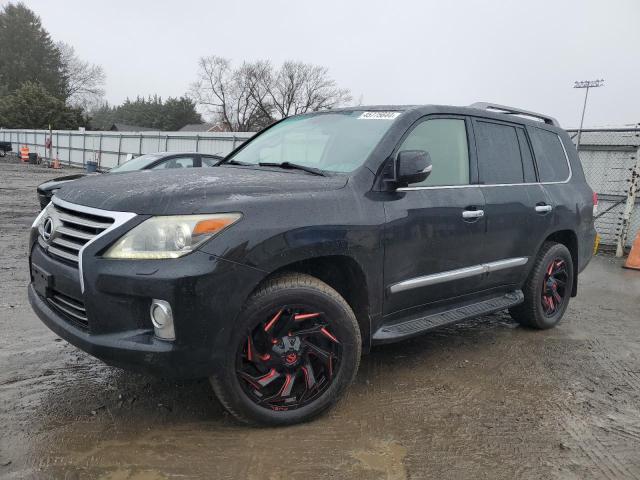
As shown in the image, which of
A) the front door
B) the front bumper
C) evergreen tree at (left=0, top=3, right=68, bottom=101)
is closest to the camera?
the front bumper

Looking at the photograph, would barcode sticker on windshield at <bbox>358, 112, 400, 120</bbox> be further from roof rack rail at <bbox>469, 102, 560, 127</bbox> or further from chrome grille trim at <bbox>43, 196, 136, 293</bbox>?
chrome grille trim at <bbox>43, 196, 136, 293</bbox>

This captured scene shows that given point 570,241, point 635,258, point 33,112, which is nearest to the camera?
point 570,241

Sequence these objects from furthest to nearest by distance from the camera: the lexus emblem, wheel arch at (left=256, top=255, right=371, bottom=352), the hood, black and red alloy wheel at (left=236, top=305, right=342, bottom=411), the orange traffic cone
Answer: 1. the orange traffic cone
2. wheel arch at (left=256, top=255, right=371, bottom=352)
3. the lexus emblem
4. black and red alloy wheel at (left=236, top=305, right=342, bottom=411)
5. the hood

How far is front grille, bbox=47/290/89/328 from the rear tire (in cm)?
357

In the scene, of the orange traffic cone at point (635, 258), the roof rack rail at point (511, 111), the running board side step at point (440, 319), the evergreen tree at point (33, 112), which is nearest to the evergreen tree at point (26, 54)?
the evergreen tree at point (33, 112)

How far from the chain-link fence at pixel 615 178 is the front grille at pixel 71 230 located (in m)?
8.75

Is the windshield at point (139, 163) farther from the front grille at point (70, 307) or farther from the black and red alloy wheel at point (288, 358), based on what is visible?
the black and red alloy wheel at point (288, 358)

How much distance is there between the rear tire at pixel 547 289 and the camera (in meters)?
4.39

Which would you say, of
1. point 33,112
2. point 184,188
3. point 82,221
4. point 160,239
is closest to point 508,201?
point 184,188

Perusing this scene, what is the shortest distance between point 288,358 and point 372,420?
0.67 metres

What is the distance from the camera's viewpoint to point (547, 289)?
15.1 ft

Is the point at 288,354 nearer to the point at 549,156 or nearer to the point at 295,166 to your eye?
the point at 295,166

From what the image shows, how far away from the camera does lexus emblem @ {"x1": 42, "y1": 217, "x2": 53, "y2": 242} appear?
2.72m

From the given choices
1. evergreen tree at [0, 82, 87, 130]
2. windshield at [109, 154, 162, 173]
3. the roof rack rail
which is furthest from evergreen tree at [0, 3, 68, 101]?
the roof rack rail
